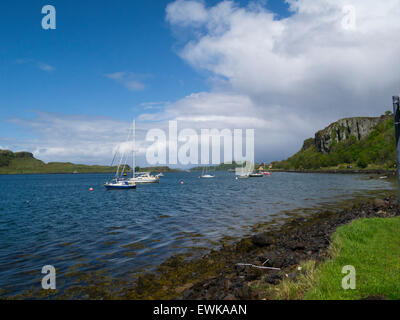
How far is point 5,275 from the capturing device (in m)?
12.8

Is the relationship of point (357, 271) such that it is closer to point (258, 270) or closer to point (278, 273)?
point (278, 273)

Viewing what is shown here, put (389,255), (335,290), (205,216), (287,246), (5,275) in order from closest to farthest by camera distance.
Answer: (335,290), (389,255), (5,275), (287,246), (205,216)

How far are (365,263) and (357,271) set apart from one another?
916mm

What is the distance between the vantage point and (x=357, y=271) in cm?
790

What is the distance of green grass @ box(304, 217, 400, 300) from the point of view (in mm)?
6559

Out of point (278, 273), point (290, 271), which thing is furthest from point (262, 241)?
point (278, 273)

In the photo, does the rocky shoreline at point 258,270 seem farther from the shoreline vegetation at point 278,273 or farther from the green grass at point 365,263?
the green grass at point 365,263

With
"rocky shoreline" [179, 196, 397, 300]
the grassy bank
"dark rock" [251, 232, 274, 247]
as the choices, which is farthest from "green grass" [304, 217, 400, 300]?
"dark rock" [251, 232, 274, 247]

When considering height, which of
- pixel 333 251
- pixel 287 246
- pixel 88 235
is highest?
pixel 333 251

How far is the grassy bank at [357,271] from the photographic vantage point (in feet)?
21.5

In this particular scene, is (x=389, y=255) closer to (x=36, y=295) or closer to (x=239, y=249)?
(x=239, y=249)

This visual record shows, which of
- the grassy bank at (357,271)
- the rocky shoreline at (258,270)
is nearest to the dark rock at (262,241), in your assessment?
the rocky shoreline at (258,270)
